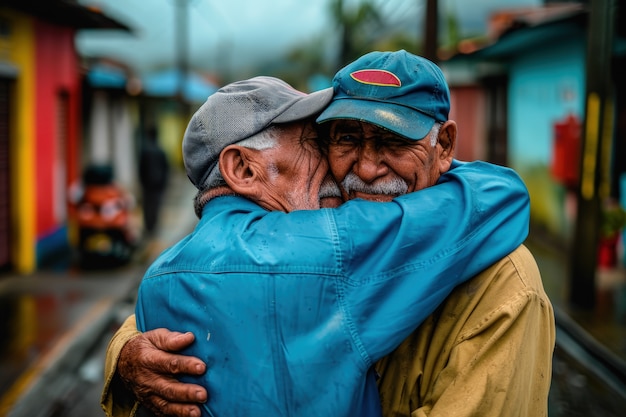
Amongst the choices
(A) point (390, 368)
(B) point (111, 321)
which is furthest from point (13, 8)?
(A) point (390, 368)

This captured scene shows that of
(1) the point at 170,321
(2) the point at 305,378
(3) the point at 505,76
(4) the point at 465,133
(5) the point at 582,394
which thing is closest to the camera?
(2) the point at 305,378

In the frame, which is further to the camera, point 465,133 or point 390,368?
point 465,133

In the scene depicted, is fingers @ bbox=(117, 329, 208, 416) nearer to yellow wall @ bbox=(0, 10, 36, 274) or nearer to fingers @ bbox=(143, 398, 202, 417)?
fingers @ bbox=(143, 398, 202, 417)

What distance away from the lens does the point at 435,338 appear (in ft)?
5.90

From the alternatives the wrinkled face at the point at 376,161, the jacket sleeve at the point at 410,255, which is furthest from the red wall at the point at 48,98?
the jacket sleeve at the point at 410,255

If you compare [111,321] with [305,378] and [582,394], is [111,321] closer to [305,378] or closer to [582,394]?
[582,394]

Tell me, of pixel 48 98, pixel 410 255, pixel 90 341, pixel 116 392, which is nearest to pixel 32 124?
pixel 48 98

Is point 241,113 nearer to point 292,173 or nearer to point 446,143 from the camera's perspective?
point 292,173

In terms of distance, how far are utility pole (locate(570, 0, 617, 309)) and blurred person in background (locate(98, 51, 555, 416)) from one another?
590cm

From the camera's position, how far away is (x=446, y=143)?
6.57 ft

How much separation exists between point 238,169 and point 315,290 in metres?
0.46

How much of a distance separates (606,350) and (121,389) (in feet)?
17.5

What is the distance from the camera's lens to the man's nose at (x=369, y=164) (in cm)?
189

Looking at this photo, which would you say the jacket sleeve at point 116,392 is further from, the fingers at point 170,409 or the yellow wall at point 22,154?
the yellow wall at point 22,154
